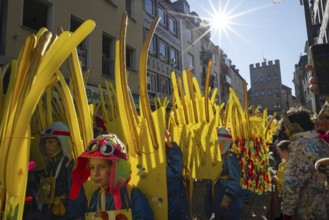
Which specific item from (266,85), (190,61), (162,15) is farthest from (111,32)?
(266,85)

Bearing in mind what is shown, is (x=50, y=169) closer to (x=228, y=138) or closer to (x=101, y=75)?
(x=228, y=138)

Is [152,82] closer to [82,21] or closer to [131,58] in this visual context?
[131,58]

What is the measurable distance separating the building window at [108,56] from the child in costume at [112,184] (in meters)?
10.1

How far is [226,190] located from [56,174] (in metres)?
1.83

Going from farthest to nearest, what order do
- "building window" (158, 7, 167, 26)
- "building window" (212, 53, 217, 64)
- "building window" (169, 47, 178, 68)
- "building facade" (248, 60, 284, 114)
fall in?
"building facade" (248, 60, 284, 114) < "building window" (212, 53, 217, 64) < "building window" (169, 47, 178, 68) < "building window" (158, 7, 167, 26)

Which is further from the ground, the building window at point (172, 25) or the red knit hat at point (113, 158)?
the building window at point (172, 25)

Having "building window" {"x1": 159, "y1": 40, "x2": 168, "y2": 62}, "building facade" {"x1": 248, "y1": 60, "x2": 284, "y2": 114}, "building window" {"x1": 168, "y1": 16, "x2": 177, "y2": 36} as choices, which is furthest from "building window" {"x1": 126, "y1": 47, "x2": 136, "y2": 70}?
"building facade" {"x1": 248, "y1": 60, "x2": 284, "y2": 114}

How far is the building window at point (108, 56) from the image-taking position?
38.7 ft

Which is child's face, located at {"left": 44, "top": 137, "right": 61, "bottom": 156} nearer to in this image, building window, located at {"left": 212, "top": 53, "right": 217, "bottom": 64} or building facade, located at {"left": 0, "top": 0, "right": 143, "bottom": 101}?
building facade, located at {"left": 0, "top": 0, "right": 143, "bottom": 101}

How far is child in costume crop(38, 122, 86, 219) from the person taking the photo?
8.05ft

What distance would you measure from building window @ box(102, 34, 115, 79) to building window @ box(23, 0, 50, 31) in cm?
268

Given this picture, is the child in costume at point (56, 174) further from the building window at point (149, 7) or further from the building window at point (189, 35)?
the building window at point (189, 35)

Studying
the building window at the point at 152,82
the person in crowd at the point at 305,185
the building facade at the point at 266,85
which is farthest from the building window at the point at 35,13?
the building facade at the point at 266,85

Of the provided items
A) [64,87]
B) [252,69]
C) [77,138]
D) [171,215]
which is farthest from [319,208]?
[252,69]
